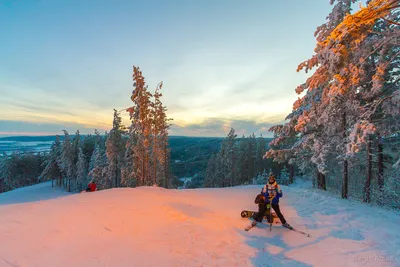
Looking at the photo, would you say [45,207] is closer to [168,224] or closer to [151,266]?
[168,224]

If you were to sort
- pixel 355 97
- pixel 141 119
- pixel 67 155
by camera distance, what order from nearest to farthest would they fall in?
pixel 355 97 < pixel 141 119 < pixel 67 155

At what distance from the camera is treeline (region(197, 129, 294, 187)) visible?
4433 cm

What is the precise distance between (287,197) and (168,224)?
348 inches

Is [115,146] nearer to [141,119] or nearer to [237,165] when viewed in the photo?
[141,119]

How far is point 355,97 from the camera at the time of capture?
42.5 ft

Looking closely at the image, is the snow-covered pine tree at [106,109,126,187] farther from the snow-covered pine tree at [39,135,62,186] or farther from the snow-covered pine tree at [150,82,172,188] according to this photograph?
the snow-covered pine tree at [39,135,62,186]

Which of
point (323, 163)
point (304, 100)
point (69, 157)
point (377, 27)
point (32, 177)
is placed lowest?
point (32, 177)

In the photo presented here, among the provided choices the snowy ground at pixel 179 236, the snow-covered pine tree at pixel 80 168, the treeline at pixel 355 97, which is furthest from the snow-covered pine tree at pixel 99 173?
the treeline at pixel 355 97

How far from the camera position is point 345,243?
23.4ft

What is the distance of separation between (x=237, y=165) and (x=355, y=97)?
38.3 meters

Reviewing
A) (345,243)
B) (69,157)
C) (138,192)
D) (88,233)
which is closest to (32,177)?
(69,157)

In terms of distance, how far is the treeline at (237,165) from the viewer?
4433cm

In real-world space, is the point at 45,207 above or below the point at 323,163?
below

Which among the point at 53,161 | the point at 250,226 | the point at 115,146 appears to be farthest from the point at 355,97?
the point at 53,161
